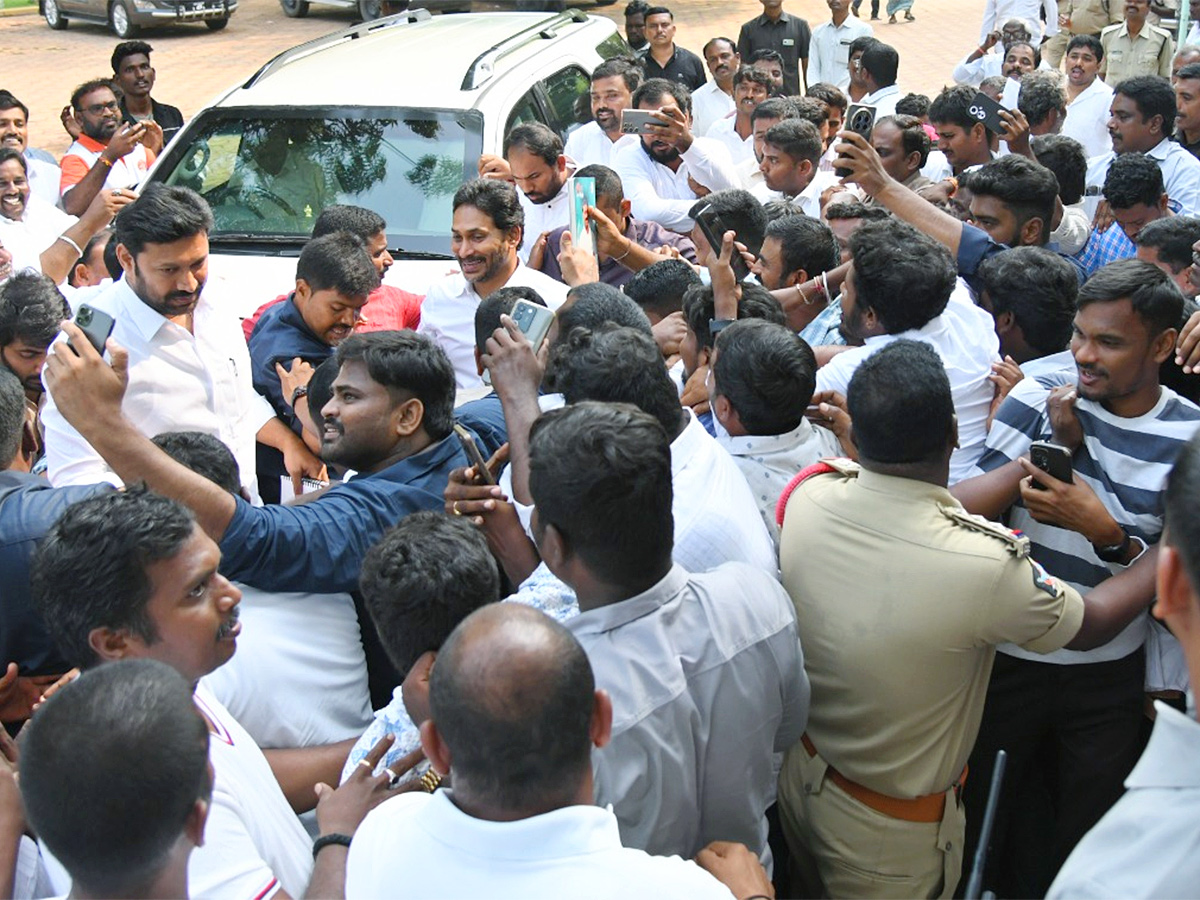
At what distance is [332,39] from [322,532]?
21.7 feet

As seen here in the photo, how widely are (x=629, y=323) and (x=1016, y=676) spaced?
154cm

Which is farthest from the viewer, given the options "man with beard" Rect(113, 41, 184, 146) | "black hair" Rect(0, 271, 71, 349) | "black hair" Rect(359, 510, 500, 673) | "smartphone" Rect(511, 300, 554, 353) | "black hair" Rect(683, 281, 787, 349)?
"man with beard" Rect(113, 41, 184, 146)

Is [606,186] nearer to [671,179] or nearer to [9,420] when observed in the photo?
[671,179]

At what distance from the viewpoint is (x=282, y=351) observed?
182 inches

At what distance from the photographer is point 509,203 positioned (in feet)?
16.8

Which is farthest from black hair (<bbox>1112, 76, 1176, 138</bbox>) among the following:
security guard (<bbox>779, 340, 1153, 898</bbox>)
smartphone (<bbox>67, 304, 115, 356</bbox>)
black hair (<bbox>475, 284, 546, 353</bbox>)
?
smartphone (<bbox>67, 304, 115, 356</bbox>)

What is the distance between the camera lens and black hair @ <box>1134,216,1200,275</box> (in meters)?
4.56

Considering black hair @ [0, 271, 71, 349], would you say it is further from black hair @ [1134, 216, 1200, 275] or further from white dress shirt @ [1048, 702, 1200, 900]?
black hair @ [1134, 216, 1200, 275]

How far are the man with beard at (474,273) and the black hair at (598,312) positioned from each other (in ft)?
3.48

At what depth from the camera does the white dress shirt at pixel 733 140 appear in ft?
28.9

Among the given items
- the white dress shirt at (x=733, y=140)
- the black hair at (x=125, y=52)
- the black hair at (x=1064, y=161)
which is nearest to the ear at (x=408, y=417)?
the black hair at (x=1064, y=161)

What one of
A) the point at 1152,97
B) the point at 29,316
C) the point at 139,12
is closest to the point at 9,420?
the point at 29,316

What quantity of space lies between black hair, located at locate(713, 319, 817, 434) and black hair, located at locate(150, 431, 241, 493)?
4.31 ft

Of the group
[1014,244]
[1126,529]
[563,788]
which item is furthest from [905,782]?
[1014,244]
